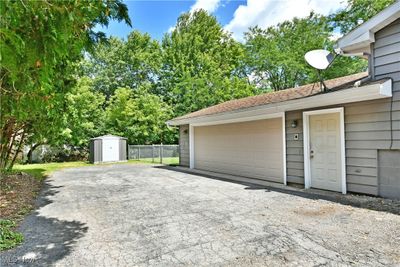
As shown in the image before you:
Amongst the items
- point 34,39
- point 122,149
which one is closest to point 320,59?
point 34,39

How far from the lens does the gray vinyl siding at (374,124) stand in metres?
5.47

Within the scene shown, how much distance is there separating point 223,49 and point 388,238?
88.2ft

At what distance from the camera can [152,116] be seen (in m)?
21.1

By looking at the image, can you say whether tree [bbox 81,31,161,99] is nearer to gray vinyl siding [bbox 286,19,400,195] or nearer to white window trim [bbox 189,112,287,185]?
white window trim [bbox 189,112,287,185]

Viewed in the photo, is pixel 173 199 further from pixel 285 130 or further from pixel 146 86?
pixel 146 86

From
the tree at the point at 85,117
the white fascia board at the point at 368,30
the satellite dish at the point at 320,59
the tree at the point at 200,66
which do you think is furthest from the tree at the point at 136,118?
the white fascia board at the point at 368,30

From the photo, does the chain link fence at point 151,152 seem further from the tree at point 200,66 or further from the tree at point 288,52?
the tree at point 288,52

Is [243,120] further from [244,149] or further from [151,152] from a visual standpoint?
[151,152]

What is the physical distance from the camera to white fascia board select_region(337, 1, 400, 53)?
5477mm

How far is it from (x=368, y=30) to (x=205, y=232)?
216 inches

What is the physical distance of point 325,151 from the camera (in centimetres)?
670

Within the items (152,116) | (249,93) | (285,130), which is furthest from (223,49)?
(285,130)

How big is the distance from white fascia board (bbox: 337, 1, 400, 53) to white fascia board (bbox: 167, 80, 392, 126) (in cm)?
119

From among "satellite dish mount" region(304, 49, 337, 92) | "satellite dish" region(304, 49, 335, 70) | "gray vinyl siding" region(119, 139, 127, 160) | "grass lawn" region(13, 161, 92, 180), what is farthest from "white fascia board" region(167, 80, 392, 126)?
"gray vinyl siding" region(119, 139, 127, 160)
